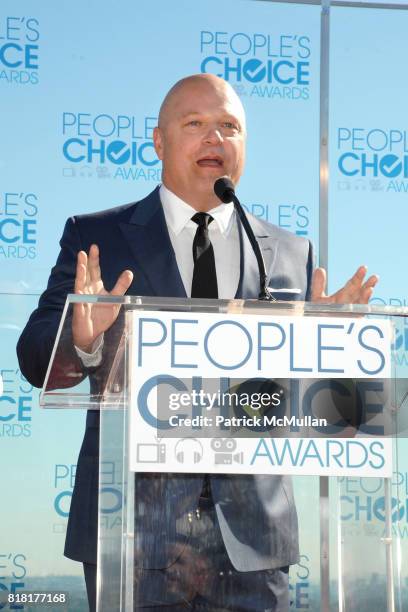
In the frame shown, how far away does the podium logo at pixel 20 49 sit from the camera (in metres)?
4.23

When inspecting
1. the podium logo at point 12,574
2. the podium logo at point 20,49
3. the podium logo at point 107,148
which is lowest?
the podium logo at point 12,574

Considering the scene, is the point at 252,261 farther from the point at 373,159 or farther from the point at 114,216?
the point at 373,159

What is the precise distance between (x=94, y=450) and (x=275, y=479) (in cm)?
71

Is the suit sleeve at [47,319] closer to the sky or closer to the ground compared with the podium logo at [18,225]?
closer to the ground

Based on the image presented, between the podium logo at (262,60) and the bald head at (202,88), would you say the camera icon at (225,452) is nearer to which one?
the bald head at (202,88)

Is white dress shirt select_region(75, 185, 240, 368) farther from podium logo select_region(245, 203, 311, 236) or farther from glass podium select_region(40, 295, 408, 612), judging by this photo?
podium logo select_region(245, 203, 311, 236)

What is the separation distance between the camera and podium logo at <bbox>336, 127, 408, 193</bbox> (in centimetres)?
437

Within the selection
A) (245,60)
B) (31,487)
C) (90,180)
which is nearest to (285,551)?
(31,487)

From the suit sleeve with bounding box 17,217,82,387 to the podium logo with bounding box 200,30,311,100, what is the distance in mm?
1892

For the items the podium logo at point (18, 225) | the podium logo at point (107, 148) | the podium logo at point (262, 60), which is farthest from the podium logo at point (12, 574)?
the podium logo at point (262, 60)

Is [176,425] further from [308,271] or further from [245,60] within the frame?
[245,60]

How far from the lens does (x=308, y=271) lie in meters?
2.65

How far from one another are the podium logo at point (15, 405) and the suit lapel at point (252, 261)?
173 centimetres

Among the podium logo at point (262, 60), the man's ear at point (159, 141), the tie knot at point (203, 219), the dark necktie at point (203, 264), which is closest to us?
the dark necktie at point (203, 264)
